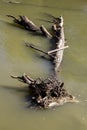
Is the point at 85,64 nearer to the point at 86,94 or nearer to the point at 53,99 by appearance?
the point at 86,94

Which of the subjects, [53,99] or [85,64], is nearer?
[53,99]

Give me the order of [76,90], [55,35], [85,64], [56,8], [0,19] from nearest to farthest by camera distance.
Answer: [76,90] < [85,64] < [55,35] < [0,19] < [56,8]

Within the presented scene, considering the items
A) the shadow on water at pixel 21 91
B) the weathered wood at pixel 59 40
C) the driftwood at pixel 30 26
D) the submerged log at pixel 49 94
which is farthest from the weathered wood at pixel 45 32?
the submerged log at pixel 49 94

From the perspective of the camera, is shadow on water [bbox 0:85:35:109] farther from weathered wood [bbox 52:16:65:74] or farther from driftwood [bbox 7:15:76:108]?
weathered wood [bbox 52:16:65:74]

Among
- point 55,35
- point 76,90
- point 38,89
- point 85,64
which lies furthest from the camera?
point 55,35

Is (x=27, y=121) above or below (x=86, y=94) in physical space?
below

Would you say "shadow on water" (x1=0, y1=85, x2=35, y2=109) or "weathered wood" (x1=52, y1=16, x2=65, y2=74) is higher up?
"weathered wood" (x1=52, y1=16, x2=65, y2=74)

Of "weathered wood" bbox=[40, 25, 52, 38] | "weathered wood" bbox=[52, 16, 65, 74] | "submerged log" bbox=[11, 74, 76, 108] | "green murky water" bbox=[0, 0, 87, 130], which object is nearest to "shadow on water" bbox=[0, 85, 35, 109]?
"green murky water" bbox=[0, 0, 87, 130]

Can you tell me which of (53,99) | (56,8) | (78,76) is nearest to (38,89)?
(53,99)

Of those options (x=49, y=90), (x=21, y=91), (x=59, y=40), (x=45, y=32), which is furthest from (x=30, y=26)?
(x=49, y=90)
